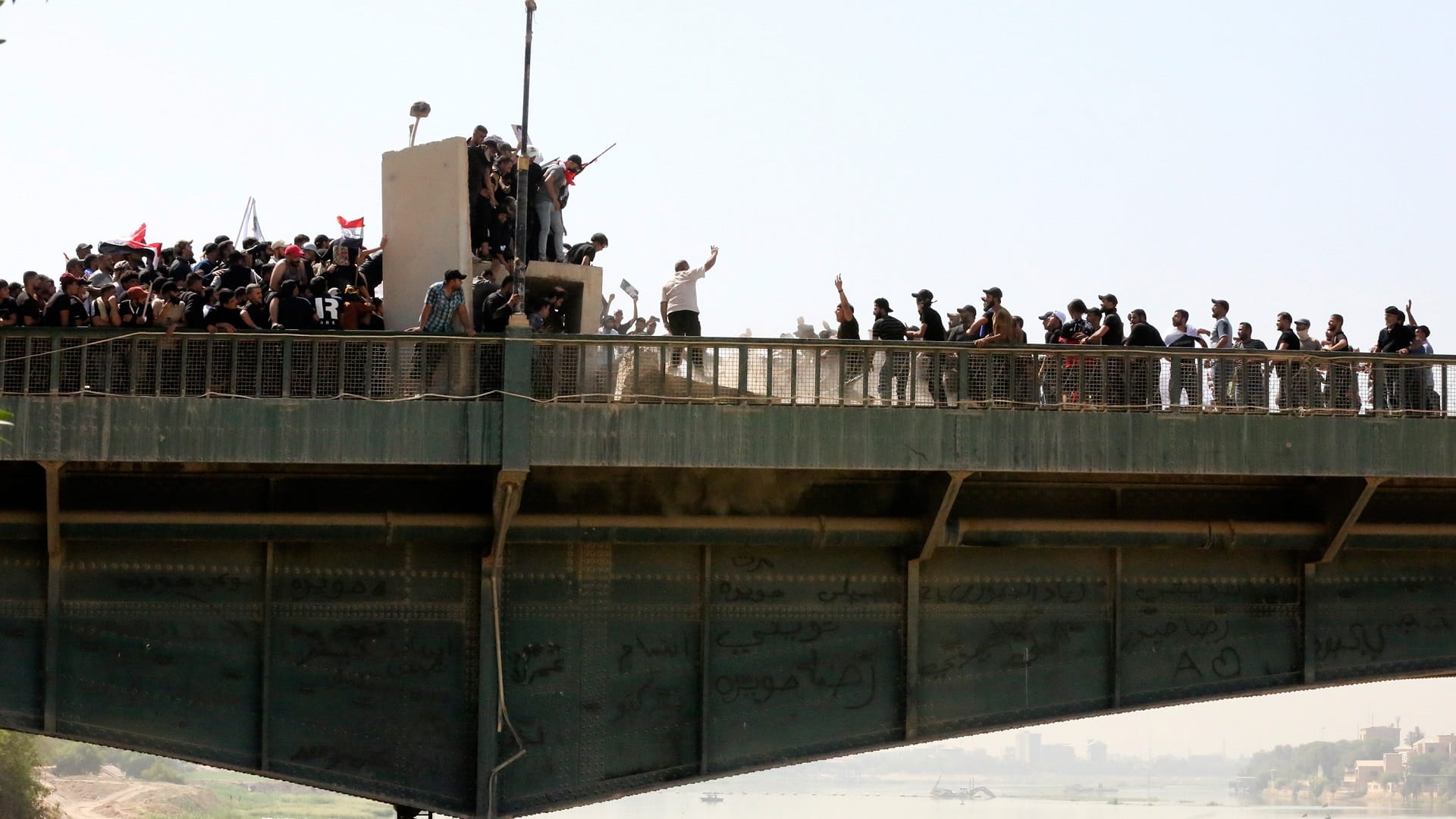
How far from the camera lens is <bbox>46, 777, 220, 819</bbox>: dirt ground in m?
150

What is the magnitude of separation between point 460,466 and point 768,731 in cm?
445

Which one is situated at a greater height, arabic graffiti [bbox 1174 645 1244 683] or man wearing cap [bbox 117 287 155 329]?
man wearing cap [bbox 117 287 155 329]

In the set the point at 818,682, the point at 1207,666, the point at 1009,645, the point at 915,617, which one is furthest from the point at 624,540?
the point at 1207,666

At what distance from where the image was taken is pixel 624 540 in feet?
65.5

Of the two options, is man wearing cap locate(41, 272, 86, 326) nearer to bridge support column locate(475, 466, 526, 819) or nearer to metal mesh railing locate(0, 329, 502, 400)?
metal mesh railing locate(0, 329, 502, 400)

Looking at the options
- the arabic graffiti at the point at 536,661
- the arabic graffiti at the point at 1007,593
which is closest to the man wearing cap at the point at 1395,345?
the arabic graffiti at the point at 1007,593

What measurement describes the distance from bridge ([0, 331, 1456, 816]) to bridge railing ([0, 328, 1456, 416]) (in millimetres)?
37

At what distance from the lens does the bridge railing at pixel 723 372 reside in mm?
19109

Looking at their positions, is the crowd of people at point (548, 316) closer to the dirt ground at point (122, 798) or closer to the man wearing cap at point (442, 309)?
the man wearing cap at point (442, 309)

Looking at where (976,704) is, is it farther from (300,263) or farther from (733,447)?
(300,263)

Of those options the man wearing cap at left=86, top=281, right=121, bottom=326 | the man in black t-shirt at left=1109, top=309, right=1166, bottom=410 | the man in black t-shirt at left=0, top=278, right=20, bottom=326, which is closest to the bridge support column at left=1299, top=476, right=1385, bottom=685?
the man in black t-shirt at left=1109, top=309, right=1166, bottom=410

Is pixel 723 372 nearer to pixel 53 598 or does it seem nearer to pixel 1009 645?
pixel 1009 645

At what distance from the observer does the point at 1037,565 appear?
20.9 meters

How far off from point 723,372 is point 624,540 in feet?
7.06
